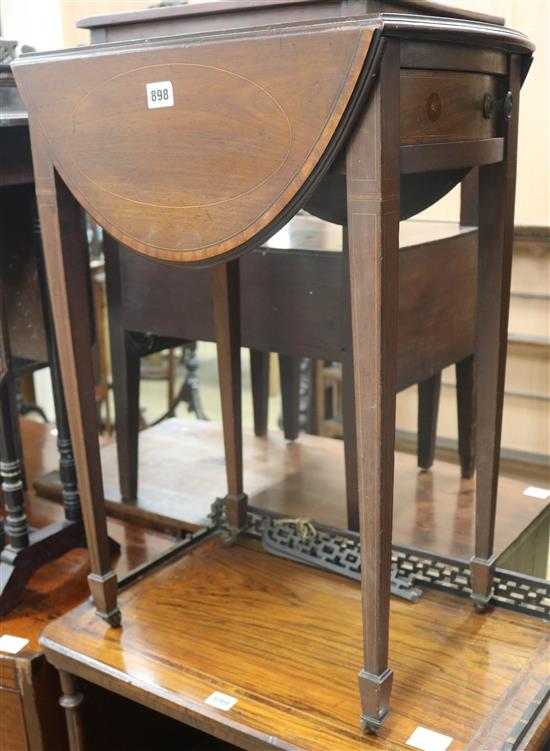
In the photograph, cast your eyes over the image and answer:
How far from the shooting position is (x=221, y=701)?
1.22m

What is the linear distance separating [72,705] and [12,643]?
0.59ft

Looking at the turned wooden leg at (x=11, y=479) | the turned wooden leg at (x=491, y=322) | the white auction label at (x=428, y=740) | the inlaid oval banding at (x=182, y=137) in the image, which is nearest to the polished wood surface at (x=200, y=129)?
the inlaid oval banding at (x=182, y=137)

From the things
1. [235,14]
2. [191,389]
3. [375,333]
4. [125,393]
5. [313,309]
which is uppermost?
[235,14]

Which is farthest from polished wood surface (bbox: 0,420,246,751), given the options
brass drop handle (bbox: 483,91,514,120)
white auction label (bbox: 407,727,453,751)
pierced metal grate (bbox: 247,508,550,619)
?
brass drop handle (bbox: 483,91,514,120)

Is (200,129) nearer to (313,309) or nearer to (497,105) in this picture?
(497,105)

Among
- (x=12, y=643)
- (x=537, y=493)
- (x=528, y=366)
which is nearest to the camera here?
(x=12, y=643)

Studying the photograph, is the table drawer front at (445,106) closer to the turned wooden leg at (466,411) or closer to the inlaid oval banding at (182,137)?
the inlaid oval banding at (182,137)

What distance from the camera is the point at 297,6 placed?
109 cm

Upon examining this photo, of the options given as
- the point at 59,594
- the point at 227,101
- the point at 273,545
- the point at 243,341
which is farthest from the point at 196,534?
the point at 227,101

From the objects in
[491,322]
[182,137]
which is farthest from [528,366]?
[182,137]

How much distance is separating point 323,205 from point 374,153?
0.47 metres

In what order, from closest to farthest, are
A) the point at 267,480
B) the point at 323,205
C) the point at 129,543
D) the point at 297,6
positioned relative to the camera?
the point at 297,6 → the point at 323,205 → the point at 129,543 → the point at 267,480

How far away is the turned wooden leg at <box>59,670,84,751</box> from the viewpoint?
1402 mm

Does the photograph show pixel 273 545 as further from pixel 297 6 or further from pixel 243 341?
pixel 297 6
